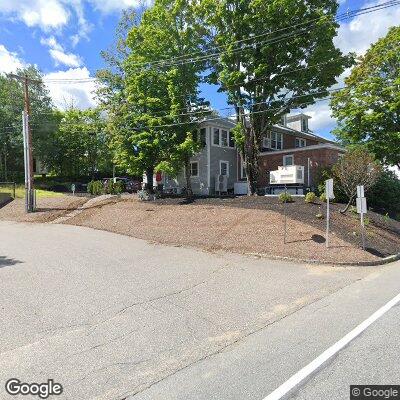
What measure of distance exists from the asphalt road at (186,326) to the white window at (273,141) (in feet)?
78.4

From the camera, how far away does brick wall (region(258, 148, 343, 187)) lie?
28.1 metres

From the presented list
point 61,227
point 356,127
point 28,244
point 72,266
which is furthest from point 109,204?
point 356,127

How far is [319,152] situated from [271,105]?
21.3 ft

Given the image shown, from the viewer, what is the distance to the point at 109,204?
24531 mm

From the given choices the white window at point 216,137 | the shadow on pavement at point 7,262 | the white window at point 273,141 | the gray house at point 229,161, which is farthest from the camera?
the white window at point 273,141

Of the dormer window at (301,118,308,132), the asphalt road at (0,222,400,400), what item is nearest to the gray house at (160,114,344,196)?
the dormer window at (301,118,308,132)

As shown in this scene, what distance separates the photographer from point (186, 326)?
6.37 metres

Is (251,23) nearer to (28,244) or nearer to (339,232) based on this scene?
(339,232)

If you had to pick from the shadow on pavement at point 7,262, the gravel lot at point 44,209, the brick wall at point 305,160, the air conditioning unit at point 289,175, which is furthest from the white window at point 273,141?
the shadow on pavement at point 7,262

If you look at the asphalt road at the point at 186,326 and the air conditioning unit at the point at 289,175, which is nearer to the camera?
the asphalt road at the point at 186,326

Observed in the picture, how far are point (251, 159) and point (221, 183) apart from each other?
21.6 ft

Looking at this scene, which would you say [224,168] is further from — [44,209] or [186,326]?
[186,326]

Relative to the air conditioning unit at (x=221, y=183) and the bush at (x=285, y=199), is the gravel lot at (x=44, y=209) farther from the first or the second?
the bush at (x=285, y=199)

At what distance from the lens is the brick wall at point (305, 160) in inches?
1106
